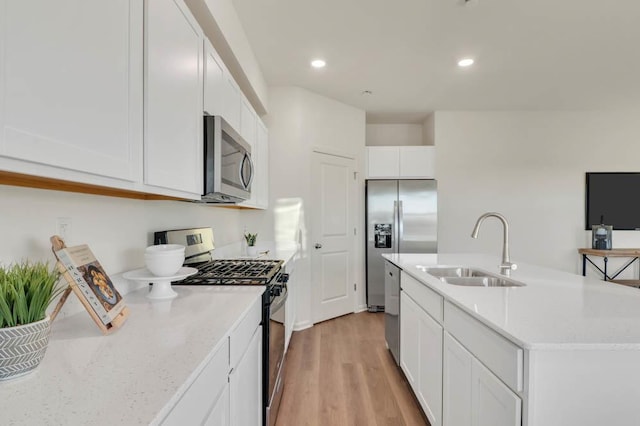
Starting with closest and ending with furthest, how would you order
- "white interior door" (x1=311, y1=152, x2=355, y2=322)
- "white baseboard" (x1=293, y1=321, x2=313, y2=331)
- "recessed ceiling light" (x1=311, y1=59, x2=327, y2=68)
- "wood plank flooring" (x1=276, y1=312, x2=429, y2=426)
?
1. "wood plank flooring" (x1=276, y1=312, x2=429, y2=426)
2. "recessed ceiling light" (x1=311, y1=59, x2=327, y2=68)
3. "white baseboard" (x1=293, y1=321, x2=313, y2=331)
4. "white interior door" (x1=311, y1=152, x2=355, y2=322)

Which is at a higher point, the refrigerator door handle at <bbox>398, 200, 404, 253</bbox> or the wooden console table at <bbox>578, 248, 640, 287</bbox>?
the refrigerator door handle at <bbox>398, 200, 404, 253</bbox>

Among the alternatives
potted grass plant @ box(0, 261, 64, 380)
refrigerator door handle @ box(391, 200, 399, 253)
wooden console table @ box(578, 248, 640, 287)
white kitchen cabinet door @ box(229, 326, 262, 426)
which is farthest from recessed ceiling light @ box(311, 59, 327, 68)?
wooden console table @ box(578, 248, 640, 287)

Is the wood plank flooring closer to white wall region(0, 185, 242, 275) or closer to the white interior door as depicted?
the white interior door

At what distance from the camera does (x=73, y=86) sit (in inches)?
31.6

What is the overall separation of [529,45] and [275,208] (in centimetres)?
280

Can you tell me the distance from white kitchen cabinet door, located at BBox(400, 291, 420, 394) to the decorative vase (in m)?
1.82

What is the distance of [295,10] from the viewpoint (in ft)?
7.77

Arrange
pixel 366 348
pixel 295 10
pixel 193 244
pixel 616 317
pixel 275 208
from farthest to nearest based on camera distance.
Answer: pixel 275 208, pixel 366 348, pixel 295 10, pixel 193 244, pixel 616 317

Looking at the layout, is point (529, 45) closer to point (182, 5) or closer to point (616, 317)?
point (616, 317)

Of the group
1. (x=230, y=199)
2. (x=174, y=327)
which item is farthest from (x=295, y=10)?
(x=174, y=327)

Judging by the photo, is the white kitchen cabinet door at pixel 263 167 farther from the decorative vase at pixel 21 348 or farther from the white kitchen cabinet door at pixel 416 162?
the decorative vase at pixel 21 348

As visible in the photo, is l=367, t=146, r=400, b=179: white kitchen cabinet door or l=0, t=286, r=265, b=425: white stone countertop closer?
l=0, t=286, r=265, b=425: white stone countertop

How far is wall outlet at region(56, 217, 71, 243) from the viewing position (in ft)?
3.62

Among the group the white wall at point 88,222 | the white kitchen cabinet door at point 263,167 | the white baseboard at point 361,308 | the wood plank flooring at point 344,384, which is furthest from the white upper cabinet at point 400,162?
the white wall at point 88,222
